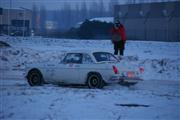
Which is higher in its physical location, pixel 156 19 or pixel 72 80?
pixel 156 19

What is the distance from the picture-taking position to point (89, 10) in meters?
66.1

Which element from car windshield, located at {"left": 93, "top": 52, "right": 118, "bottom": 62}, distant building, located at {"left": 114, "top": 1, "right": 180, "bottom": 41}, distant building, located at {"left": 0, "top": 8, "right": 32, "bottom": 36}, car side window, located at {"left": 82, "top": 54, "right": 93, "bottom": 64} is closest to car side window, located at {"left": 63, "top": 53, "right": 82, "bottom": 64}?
car side window, located at {"left": 82, "top": 54, "right": 93, "bottom": 64}

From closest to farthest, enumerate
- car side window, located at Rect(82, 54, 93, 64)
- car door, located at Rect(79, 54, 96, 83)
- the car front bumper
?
the car front bumper → car door, located at Rect(79, 54, 96, 83) → car side window, located at Rect(82, 54, 93, 64)

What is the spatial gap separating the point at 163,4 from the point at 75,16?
13.9 m

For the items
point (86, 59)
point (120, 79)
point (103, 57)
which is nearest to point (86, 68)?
point (86, 59)

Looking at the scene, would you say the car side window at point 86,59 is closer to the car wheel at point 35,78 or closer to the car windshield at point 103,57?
the car windshield at point 103,57

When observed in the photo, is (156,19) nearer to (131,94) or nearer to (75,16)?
(75,16)

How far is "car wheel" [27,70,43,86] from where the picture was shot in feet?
50.4

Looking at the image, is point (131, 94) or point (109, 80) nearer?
point (131, 94)

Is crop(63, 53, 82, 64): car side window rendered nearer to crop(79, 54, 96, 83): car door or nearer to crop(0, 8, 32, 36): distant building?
crop(79, 54, 96, 83): car door

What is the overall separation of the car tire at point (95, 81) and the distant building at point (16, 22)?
4197 cm

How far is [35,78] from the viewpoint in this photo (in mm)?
15461

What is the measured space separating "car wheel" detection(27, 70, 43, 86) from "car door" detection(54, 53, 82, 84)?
683 millimetres

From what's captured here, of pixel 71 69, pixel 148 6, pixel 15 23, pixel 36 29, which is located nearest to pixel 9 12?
pixel 15 23
